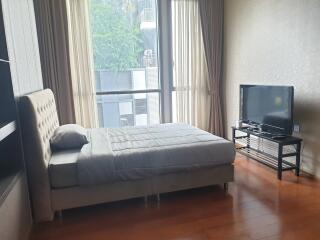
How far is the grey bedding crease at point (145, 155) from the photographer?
7.70ft

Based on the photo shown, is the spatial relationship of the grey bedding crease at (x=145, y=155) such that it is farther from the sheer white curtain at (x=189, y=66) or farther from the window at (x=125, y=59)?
the sheer white curtain at (x=189, y=66)

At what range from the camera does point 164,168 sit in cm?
255

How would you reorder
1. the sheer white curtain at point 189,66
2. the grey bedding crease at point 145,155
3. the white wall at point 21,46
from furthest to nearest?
the sheer white curtain at point 189,66 < the grey bedding crease at point 145,155 < the white wall at point 21,46

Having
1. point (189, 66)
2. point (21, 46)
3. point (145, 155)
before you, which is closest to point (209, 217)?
point (145, 155)

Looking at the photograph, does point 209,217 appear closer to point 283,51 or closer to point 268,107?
point 268,107

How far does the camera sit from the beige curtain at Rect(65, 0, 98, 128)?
4109 mm

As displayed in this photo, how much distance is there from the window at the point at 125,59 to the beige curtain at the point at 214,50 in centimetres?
90

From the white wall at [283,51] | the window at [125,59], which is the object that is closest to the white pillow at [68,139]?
the window at [125,59]

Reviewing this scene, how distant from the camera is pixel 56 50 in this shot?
4.02m

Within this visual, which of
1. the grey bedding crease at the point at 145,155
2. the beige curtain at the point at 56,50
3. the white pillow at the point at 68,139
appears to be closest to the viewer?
the grey bedding crease at the point at 145,155

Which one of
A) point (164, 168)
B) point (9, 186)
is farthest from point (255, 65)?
point (9, 186)

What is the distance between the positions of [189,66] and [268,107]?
5.98 feet

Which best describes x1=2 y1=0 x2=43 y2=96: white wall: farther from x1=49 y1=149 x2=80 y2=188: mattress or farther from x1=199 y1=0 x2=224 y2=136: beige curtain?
x1=199 y1=0 x2=224 y2=136: beige curtain

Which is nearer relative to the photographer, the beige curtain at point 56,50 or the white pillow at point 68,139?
the white pillow at point 68,139
